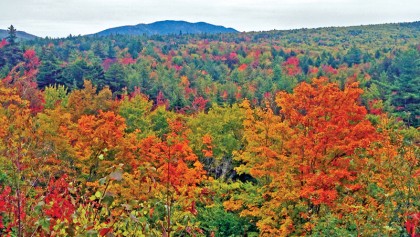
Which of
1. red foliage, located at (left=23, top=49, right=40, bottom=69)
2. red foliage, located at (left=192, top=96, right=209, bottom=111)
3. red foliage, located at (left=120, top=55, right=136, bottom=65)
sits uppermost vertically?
red foliage, located at (left=23, top=49, right=40, bottom=69)

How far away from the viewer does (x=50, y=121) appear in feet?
94.7

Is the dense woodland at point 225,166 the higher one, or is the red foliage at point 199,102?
the dense woodland at point 225,166

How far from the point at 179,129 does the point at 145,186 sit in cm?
1377

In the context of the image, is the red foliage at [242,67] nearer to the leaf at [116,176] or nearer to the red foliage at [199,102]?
the red foliage at [199,102]

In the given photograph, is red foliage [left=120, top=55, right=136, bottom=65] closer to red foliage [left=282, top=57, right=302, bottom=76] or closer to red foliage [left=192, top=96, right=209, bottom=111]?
red foliage [left=282, top=57, right=302, bottom=76]

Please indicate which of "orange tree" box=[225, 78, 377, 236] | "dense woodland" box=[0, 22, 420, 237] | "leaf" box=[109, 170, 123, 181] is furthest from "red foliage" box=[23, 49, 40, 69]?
"leaf" box=[109, 170, 123, 181]

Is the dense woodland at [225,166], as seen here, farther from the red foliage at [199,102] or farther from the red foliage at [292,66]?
the red foliage at [292,66]

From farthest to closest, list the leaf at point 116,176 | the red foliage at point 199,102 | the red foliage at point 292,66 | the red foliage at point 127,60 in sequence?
the red foliage at point 127,60
the red foliage at point 292,66
the red foliage at point 199,102
the leaf at point 116,176

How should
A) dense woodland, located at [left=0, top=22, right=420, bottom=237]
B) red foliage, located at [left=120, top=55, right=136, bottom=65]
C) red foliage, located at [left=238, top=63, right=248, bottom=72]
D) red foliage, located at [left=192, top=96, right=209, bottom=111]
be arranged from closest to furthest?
1. dense woodland, located at [left=0, top=22, right=420, bottom=237]
2. red foliage, located at [left=192, top=96, right=209, bottom=111]
3. red foliage, located at [left=238, top=63, right=248, bottom=72]
4. red foliage, located at [left=120, top=55, right=136, bottom=65]

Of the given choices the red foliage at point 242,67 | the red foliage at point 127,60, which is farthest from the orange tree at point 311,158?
the red foliage at point 127,60

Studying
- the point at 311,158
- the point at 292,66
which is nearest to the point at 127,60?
the point at 292,66

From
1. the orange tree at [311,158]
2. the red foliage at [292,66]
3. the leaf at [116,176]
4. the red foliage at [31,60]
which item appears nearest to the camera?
the leaf at [116,176]

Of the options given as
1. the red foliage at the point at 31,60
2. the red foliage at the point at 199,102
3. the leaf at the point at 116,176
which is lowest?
the red foliage at the point at 199,102

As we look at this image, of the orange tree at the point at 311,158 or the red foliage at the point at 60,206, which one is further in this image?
the orange tree at the point at 311,158
